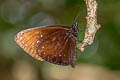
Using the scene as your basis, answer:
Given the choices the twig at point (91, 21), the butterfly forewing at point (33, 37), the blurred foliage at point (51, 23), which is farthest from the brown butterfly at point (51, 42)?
the blurred foliage at point (51, 23)

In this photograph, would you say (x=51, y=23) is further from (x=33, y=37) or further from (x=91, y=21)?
(x=91, y=21)

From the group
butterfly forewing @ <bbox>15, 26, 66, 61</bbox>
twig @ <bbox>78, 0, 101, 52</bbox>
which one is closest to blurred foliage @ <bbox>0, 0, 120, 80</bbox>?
butterfly forewing @ <bbox>15, 26, 66, 61</bbox>

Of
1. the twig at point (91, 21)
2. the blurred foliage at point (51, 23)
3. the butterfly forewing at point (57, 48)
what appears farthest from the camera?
the blurred foliage at point (51, 23)

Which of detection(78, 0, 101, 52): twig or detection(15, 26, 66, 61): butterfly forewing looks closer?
detection(78, 0, 101, 52): twig

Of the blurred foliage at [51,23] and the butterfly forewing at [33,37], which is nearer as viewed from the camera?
the butterfly forewing at [33,37]

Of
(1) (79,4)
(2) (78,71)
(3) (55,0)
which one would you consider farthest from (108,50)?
(2) (78,71)

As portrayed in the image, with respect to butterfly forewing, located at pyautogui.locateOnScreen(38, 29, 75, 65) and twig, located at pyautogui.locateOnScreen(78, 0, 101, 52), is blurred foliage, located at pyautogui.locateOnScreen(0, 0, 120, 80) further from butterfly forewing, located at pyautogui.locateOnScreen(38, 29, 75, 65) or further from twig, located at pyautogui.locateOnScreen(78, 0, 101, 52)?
twig, located at pyautogui.locateOnScreen(78, 0, 101, 52)

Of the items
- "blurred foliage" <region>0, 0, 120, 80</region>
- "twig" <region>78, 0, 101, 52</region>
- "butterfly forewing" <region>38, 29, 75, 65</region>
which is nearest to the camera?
"twig" <region>78, 0, 101, 52</region>

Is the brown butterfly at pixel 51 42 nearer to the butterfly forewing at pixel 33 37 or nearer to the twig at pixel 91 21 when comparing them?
the butterfly forewing at pixel 33 37
